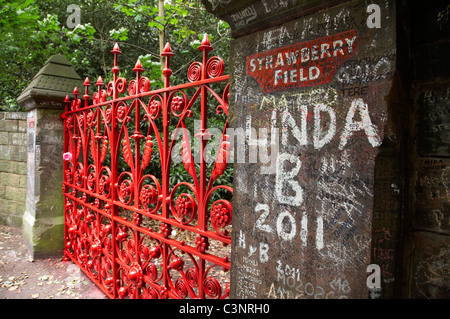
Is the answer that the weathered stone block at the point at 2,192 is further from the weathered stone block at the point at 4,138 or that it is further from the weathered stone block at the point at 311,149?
the weathered stone block at the point at 311,149

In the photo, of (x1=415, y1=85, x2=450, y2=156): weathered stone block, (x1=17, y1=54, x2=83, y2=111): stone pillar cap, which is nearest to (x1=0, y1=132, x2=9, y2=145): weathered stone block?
(x1=17, y1=54, x2=83, y2=111): stone pillar cap

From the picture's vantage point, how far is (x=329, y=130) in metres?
1.10

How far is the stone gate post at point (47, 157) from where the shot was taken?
3.85 m

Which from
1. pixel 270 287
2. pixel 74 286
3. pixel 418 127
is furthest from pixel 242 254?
pixel 74 286

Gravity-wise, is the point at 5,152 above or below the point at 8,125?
below

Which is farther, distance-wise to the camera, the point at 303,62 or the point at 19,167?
the point at 19,167

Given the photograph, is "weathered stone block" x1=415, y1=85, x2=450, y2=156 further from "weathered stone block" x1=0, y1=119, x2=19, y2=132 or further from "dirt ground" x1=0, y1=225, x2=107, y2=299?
"weathered stone block" x1=0, y1=119, x2=19, y2=132

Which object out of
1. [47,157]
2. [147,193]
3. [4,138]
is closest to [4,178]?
[4,138]

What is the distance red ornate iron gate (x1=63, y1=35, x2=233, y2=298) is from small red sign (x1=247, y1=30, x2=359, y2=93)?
0.35m

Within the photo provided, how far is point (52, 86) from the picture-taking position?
151 inches

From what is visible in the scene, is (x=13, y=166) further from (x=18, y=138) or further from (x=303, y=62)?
(x=303, y=62)

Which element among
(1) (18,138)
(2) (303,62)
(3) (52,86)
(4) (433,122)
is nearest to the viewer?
(4) (433,122)

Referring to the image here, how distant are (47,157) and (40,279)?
1451mm

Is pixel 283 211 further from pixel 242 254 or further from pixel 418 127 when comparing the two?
pixel 418 127
